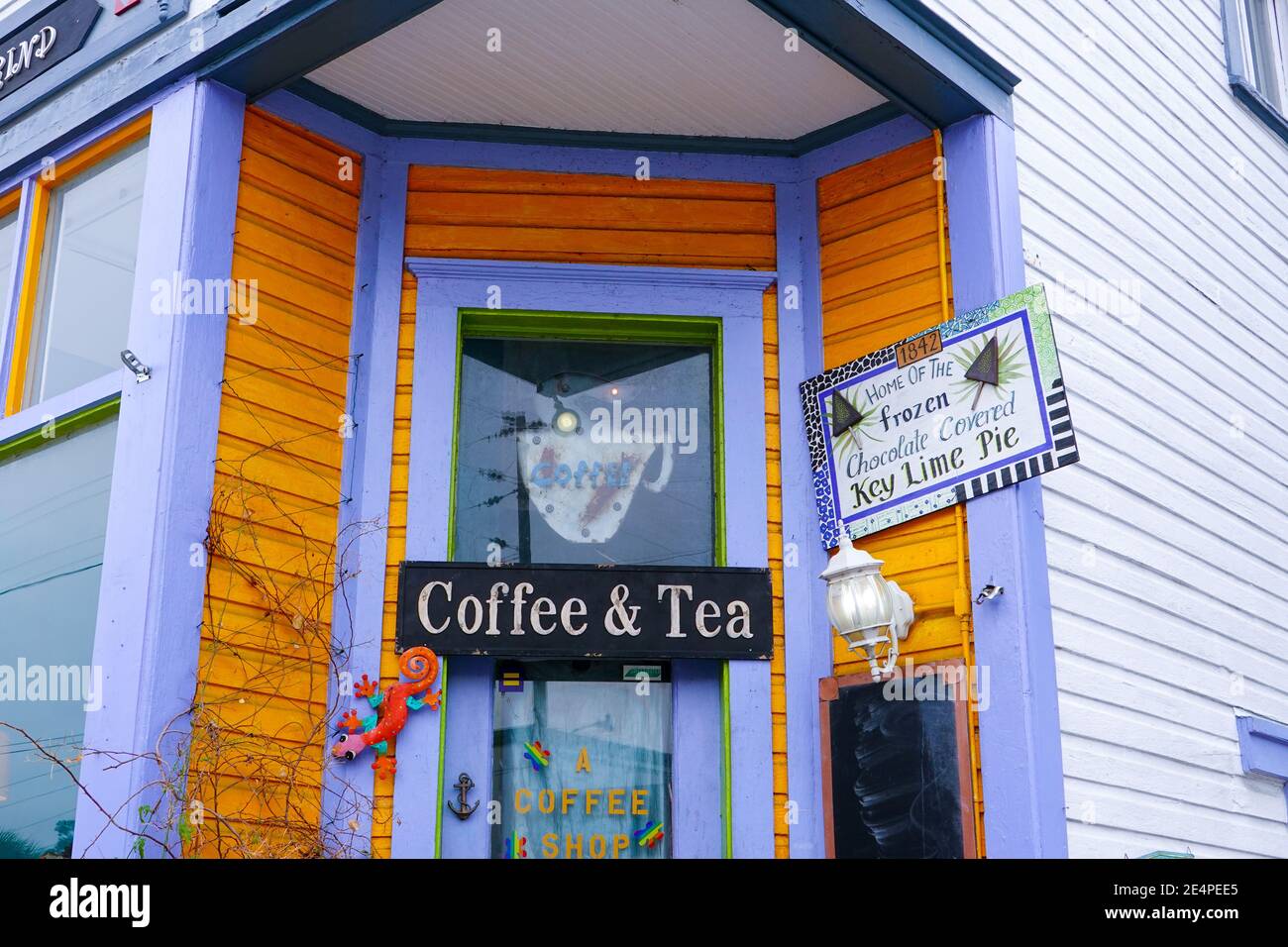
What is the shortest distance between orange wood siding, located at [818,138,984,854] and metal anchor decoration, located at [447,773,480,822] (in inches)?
57.2

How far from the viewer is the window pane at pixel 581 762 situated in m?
5.53

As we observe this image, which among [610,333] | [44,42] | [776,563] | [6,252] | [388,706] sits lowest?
[388,706]

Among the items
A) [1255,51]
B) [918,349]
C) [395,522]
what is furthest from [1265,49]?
[395,522]

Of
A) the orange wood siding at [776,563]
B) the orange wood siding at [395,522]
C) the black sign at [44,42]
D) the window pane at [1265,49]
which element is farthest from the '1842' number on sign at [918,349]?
the window pane at [1265,49]

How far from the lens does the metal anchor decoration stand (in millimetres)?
5434

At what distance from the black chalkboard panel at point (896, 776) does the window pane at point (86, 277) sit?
301cm

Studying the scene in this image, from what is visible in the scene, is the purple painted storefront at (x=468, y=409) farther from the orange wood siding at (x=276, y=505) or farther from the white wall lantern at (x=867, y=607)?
the white wall lantern at (x=867, y=607)

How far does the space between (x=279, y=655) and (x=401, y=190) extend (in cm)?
197

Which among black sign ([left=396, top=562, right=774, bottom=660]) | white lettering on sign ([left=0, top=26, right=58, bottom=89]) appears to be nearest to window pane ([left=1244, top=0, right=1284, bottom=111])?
black sign ([left=396, top=562, right=774, bottom=660])

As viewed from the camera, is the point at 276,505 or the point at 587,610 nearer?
the point at 276,505

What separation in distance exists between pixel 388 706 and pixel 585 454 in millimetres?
1299

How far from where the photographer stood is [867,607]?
526 centimetres
